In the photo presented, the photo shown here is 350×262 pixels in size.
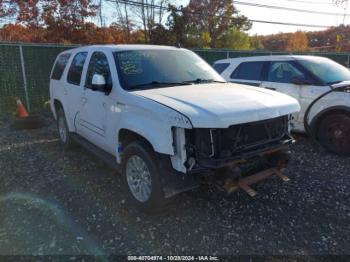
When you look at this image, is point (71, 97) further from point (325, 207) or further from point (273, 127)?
point (325, 207)

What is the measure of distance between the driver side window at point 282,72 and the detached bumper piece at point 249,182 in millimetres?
3221

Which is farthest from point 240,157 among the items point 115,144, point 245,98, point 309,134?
point 309,134

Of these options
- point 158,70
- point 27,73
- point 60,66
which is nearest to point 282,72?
point 158,70

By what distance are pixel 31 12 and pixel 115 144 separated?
19.4 metres

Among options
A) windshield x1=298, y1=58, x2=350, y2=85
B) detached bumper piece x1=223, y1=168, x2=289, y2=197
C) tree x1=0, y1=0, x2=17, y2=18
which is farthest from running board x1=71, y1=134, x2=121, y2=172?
tree x1=0, y1=0, x2=17, y2=18

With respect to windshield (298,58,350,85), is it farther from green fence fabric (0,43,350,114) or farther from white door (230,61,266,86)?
green fence fabric (0,43,350,114)

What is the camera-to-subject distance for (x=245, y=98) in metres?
3.56

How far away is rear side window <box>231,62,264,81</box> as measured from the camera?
7.12 metres

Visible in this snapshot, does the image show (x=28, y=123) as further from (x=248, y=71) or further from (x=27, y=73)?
(x=248, y=71)

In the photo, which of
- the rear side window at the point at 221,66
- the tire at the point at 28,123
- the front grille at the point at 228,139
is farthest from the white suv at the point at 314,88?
the tire at the point at 28,123

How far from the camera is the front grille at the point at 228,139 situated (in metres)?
3.11

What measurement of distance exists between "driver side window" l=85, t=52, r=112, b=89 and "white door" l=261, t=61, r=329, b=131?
12.5 feet

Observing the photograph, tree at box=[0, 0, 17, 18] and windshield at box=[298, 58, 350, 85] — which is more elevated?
tree at box=[0, 0, 17, 18]

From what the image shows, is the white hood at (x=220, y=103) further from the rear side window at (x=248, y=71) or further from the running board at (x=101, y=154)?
the rear side window at (x=248, y=71)
